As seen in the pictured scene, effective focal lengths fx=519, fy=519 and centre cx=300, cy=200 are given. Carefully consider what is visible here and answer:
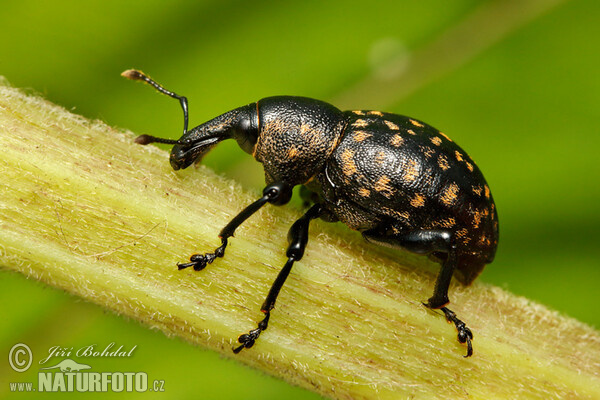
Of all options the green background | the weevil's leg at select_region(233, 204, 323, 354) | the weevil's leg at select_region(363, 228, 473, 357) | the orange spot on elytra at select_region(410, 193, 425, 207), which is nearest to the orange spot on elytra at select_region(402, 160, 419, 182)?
the orange spot on elytra at select_region(410, 193, 425, 207)

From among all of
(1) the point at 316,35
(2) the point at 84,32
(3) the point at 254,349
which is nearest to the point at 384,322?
(3) the point at 254,349

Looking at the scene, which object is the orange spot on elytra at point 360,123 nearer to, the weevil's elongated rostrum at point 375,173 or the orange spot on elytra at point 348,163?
the weevil's elongated rostrum at point 375,173

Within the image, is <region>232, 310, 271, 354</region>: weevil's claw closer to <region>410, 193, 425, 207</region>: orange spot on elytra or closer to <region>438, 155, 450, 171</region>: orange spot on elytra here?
<region>410, 193, 425, 207</region>: orange spot on elytra

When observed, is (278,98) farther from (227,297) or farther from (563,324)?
(563,324)

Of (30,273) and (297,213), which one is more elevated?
(297,213)

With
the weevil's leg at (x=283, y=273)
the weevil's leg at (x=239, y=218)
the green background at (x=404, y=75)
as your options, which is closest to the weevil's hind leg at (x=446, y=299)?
the weevil's leg at (x=283, y=273)
